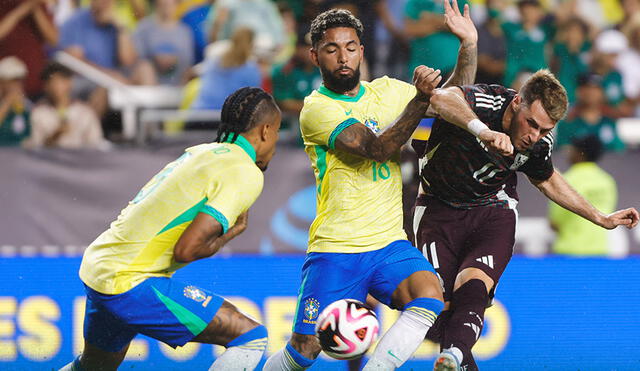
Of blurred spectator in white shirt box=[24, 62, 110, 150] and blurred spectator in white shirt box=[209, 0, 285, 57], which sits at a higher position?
blurred spectator in white shirt box=[209, 0, 285, 57]

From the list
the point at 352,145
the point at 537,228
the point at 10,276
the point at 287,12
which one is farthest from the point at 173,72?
the point at 352,145

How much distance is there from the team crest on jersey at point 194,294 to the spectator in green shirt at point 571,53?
18.9 ft

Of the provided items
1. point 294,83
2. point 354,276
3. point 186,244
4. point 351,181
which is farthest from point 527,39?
point 186,244

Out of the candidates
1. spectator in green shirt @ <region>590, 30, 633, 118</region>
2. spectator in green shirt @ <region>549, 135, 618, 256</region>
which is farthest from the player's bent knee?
spectator in green shirt @ <region>590, 30, 633, 118</region>

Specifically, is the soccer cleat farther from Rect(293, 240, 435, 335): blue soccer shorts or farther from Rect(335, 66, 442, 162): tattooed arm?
Rect(335, 66, 442, 162): tattooed arm

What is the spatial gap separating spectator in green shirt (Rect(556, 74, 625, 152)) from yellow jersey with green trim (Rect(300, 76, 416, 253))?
3.89 m

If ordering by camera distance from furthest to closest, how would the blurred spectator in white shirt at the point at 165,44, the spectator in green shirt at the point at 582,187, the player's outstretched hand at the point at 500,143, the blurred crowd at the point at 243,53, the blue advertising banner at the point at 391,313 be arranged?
the blurred spectator in white shirt at the point at 165,44, the blurred crowd at the point at 243,53, the spectator in green shirt at the point at 582,187, the blue advertising banner at the point at 391,313, the player's outstretched hand at the point at 500,143

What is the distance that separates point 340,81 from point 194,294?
156 cm

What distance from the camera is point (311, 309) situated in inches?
228

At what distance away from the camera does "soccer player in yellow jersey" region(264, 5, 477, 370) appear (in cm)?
567

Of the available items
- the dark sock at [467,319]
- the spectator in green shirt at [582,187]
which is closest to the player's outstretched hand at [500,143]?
the dark sock at [467,319]

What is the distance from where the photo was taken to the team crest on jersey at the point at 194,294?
17.4ft

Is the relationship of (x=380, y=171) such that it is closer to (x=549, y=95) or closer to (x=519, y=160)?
(x=519, y=160)

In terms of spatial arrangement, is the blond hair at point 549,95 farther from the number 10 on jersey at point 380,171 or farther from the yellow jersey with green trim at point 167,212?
the yellow jersey with green trim at point 167,212
